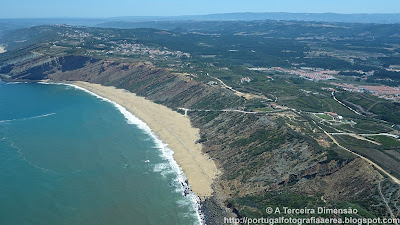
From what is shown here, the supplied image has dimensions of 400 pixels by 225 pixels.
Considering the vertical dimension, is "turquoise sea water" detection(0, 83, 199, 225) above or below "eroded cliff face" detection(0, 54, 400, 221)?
below

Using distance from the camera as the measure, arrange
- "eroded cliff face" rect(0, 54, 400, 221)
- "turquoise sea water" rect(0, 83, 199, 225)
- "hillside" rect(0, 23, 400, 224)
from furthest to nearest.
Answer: "turquoise sea water" rect(0, 83, 199, 225), "hillside" rect(0, 23, 400, 224), "eroded cliff face" rect(0, 54, 400, 221)

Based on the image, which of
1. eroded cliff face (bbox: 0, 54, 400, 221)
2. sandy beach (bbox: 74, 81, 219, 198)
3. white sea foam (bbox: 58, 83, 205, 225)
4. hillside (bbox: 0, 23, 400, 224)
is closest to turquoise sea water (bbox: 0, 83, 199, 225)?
white sea foam (bbox: 58, 83, 205, 225)

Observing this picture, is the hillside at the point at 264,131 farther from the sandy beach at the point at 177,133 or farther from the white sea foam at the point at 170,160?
the sandy beach at the point at 177,133

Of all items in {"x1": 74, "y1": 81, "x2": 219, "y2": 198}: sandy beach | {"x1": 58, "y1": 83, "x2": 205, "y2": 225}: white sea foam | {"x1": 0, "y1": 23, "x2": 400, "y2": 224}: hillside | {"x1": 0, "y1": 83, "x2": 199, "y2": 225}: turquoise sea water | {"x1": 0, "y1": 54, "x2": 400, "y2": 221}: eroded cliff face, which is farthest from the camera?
{"x1": 74, "y1": 81, "x2": 219, "y2": 198}: sandy beach

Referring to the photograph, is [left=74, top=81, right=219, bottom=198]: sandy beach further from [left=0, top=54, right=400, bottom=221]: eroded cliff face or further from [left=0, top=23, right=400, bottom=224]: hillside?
[left=0, top=23, right=400, bottom=224]: hillside

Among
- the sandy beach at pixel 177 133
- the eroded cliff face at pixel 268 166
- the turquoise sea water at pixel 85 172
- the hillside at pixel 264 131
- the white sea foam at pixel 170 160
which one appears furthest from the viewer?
the sandy beach at pixel 177 133

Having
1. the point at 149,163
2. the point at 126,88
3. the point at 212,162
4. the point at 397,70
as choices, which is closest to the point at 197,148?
the point at 212,162

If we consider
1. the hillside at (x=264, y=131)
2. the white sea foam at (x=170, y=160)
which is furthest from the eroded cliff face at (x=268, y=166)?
the white sea foam at (x=170, y=160)
